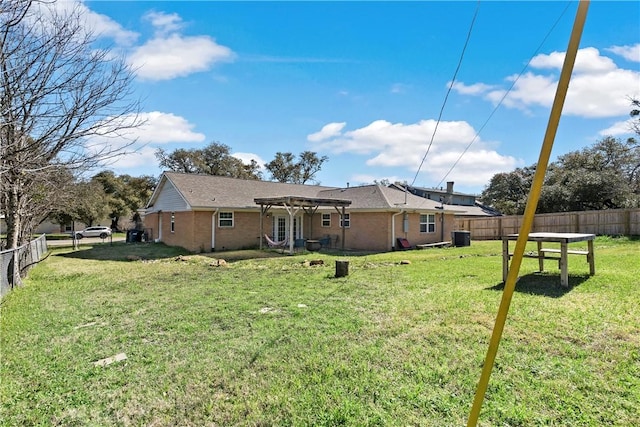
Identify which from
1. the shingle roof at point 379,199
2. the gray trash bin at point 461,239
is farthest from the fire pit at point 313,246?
the gray trash bin at point 461,239

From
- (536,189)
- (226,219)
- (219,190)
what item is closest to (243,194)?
(219,190)

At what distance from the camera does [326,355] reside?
4223 millimetres

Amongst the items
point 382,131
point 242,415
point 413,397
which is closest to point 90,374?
point 242,415

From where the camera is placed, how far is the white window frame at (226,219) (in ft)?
61.0

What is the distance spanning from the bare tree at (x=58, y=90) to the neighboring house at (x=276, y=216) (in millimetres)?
10884

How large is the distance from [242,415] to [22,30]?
5771mm

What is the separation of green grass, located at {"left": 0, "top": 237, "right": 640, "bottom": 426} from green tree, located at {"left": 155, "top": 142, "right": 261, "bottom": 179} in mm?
37633

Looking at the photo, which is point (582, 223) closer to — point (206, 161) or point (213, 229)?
point (213, 229)

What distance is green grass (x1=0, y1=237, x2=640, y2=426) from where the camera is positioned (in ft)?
10.3

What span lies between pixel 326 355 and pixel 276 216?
16848mm

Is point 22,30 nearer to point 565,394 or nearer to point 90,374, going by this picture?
point 90,374

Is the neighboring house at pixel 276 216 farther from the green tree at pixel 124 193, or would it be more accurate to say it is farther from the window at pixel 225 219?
the green tree at pixel 124 193

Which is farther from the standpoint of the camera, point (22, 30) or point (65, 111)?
point (65, 111)

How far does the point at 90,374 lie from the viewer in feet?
13.1
